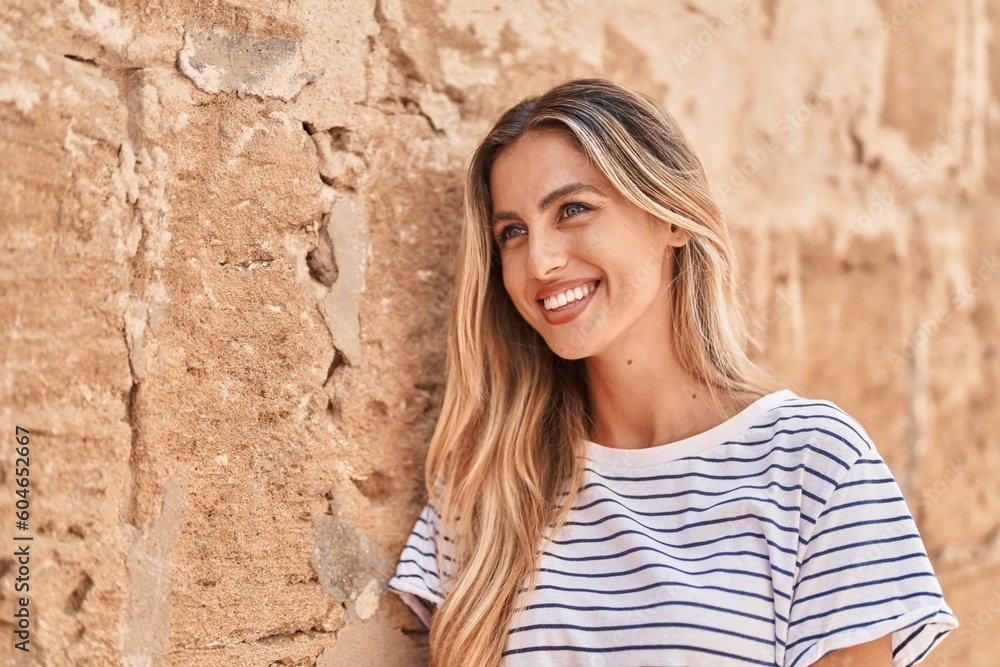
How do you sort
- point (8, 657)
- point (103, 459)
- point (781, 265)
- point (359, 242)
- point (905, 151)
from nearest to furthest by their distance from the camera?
point (8, 657) < point (103, 459) < point (359, 242) < point (781, 265) < point (905, 151)

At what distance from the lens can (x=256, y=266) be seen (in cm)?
171

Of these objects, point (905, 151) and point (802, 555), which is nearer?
point (802, 555)

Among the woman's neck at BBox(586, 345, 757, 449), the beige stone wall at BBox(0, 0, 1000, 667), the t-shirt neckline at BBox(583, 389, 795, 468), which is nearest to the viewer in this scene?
the beige stone wall at BBox(0, 0, 1000, 667)

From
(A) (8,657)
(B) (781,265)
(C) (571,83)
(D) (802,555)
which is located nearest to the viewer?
(A) (8,657)

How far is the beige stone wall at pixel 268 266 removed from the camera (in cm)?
148

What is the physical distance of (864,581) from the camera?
1.57 m

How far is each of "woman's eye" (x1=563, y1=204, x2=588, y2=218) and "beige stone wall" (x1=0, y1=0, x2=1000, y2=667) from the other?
0.90ft

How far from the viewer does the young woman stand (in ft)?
5.27

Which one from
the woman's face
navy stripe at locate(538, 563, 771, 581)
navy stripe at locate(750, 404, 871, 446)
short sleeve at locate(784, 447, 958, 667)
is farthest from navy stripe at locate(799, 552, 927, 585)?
the woman's face

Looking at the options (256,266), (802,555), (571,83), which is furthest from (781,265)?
(256,266)

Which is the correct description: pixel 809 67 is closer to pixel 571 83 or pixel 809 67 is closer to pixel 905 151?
pixel 905 151

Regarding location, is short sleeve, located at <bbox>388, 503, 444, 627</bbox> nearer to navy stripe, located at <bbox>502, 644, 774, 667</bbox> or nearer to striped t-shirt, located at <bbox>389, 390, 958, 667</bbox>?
striped t-shirt, located at <bbox>389, 390, 958, 667</bbox>

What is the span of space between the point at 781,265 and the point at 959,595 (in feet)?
3.90

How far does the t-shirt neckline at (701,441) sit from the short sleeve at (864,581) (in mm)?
242
